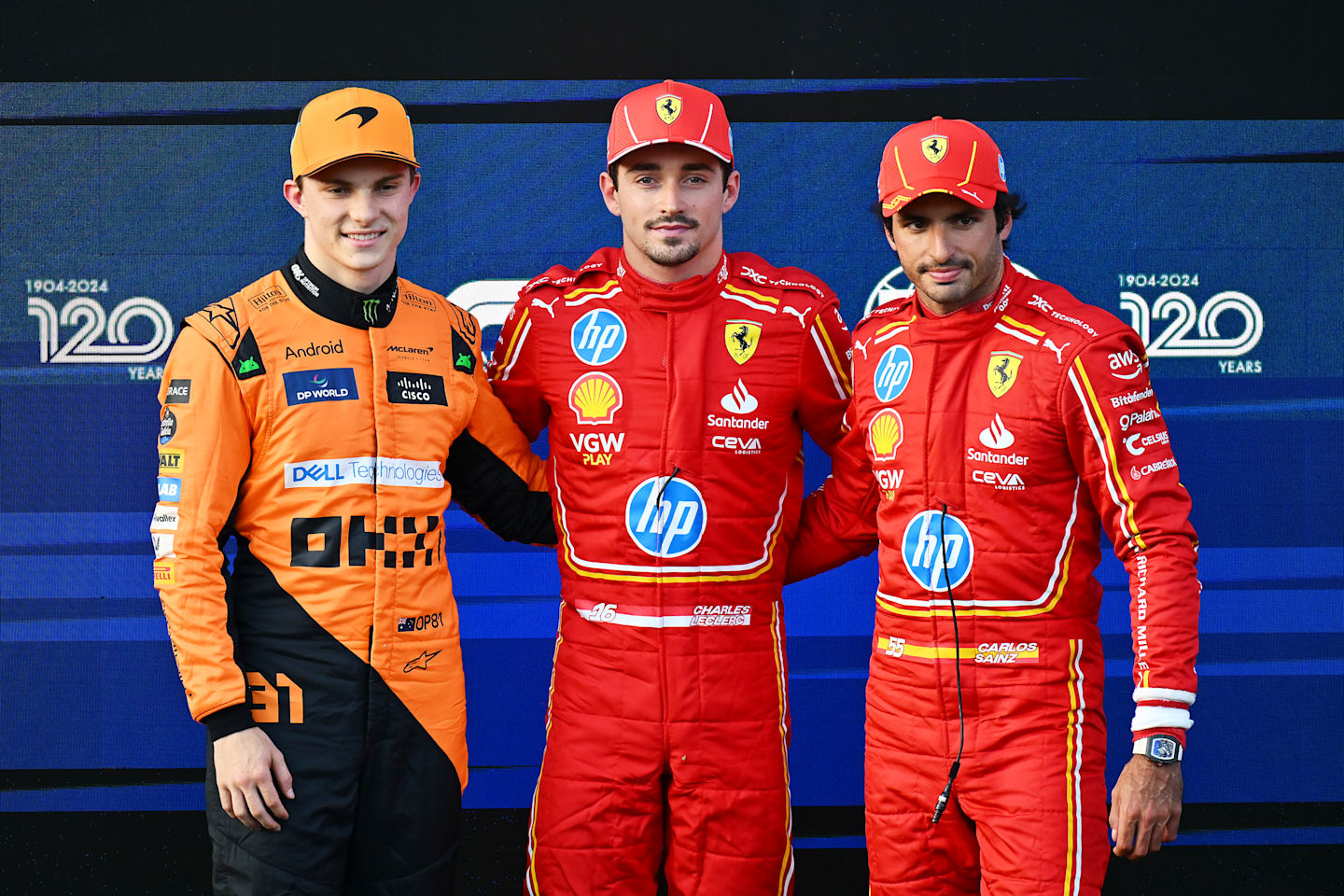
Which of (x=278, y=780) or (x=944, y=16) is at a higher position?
(x=944, y=16)

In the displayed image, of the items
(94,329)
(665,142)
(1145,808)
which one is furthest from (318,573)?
(94,329)

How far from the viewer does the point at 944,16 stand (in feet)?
10.3

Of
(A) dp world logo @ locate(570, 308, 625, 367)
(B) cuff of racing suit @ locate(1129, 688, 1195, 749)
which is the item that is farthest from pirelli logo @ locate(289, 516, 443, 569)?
(B) cuff of racing suit @ locate(1129, 688, 1195, 749)

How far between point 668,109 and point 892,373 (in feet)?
2.23

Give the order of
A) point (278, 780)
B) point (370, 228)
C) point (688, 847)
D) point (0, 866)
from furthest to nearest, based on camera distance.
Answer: point (0, 866) → point (688, 847) → point (370, 228) → point (278, 780)

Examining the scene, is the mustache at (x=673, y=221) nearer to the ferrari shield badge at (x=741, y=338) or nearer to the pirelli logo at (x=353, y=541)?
the ferrari shield badge at (x=741, y=338)

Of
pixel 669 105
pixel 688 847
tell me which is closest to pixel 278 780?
pixel 688 847

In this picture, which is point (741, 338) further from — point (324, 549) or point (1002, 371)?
point (324, 549)

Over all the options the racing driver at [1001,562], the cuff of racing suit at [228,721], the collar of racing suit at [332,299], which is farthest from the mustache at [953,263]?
the cuff of racing suit at [228,721]

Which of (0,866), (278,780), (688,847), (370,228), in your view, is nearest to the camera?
(278,780)

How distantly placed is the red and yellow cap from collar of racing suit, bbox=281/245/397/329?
18 centimetres

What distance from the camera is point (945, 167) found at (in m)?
2.05

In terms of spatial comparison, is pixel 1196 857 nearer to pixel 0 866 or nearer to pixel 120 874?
pixel 120 874

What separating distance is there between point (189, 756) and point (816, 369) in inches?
81.4
